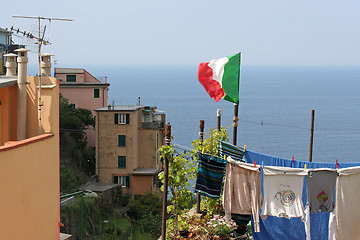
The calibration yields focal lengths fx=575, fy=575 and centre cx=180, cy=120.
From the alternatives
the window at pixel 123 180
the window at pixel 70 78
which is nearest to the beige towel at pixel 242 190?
the window at pixel 123 180

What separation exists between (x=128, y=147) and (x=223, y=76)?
2822 cm

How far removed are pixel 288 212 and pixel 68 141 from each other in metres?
32.2

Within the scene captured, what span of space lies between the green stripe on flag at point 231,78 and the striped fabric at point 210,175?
2049 millimetres

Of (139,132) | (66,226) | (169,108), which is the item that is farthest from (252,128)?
(66,226)

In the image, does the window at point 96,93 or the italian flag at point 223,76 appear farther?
the window at point 96,93

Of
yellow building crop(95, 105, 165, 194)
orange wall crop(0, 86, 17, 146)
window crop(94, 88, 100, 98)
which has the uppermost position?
orange wall crop(0, 86, 17, 146)

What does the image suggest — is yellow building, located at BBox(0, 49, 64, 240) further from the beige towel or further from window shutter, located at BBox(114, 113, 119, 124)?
window shutter, located at BBox(114, 113, 119, 124)

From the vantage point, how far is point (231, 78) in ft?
41.3

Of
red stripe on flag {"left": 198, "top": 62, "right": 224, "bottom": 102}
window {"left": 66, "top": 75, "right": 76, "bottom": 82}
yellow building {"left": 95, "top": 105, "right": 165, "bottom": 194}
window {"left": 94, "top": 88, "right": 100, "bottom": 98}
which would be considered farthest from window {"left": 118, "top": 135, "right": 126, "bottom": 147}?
red stripe on flag {"left": 198, "top": 62, "right": 224, "bottom": 102}

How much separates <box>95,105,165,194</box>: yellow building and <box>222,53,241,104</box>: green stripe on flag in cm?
2756

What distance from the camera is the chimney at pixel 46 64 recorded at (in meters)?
9.75

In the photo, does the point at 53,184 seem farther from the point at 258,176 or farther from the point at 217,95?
the point at 217,95

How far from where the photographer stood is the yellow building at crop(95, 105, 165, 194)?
40156 millimetres

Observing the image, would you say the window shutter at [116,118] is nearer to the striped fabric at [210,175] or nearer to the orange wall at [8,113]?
the striped fabric at [210,175]
